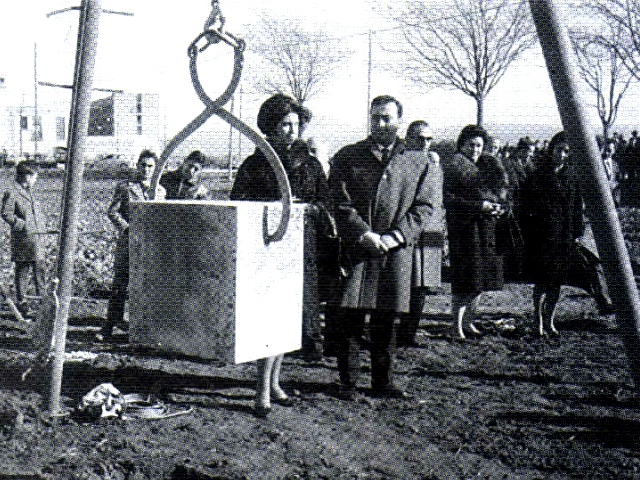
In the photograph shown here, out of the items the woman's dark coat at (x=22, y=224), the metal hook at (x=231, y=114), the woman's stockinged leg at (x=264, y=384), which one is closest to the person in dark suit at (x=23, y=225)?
the woman's dark coat at (x=22, y=224)

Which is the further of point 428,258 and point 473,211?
point 473,211

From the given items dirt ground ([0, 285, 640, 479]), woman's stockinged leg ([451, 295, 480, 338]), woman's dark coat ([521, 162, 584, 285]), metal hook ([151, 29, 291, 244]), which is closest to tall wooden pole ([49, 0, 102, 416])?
dirt ground ([0, 285, 640, 479])

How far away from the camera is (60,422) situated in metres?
4.30

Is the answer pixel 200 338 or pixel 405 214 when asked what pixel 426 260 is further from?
pixel 200 338

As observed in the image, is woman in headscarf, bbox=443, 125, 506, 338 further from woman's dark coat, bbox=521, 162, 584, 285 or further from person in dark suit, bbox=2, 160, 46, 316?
person in dark suit, bbox=2, 160, 46, 316

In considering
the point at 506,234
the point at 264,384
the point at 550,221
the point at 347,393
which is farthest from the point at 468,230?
the point at 264,384

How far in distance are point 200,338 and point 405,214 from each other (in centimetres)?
220

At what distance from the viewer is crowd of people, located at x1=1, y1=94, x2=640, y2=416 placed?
4.78 meters

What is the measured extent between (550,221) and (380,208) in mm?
2243

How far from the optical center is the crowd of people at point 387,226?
15.7 feet

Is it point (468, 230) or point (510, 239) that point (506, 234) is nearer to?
point (510, 239)

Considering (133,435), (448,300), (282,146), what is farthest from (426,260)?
(448,300)

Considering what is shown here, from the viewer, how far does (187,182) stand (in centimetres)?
631

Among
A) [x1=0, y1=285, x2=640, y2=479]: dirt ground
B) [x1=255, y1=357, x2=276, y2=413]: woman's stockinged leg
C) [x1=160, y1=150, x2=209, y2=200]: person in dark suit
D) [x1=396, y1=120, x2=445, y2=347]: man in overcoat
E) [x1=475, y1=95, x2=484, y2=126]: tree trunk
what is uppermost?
[x1=475, y1=95, x2=484, y2=126]: tree trunk
